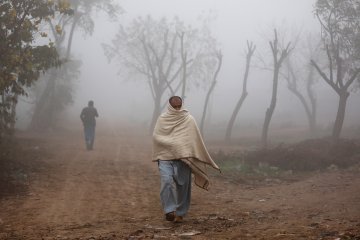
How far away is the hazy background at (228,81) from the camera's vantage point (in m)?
39.4

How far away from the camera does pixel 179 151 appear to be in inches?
284

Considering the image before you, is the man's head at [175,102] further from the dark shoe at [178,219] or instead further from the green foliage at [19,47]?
the green foliage at [19,47]

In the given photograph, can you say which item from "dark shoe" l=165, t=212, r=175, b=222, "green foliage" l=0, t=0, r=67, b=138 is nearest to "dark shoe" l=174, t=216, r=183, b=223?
"dark shoe" l=165, t=212, r=175, b=222

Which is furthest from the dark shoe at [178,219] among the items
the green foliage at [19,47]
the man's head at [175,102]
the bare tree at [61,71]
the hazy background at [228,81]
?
the hazy background at [228,81]

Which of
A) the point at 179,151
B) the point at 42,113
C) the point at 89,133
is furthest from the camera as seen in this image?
the point at 42,113

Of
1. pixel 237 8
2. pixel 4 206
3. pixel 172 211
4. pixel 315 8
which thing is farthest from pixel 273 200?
pixel 237 8

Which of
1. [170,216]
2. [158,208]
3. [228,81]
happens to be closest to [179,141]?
[170,216]

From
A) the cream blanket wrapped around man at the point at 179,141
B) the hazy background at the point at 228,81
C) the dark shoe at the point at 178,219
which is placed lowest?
the dark shoe at the point at 178,219

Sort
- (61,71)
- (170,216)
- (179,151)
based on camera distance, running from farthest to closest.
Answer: (61,71), (179,151), (170,216)

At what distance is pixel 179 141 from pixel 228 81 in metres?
84.9

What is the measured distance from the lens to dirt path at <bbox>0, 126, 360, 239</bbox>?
6.15 meters

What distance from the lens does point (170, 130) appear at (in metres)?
7.36

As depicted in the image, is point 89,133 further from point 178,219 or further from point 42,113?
point 178,219

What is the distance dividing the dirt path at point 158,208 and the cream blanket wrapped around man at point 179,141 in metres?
0.93
